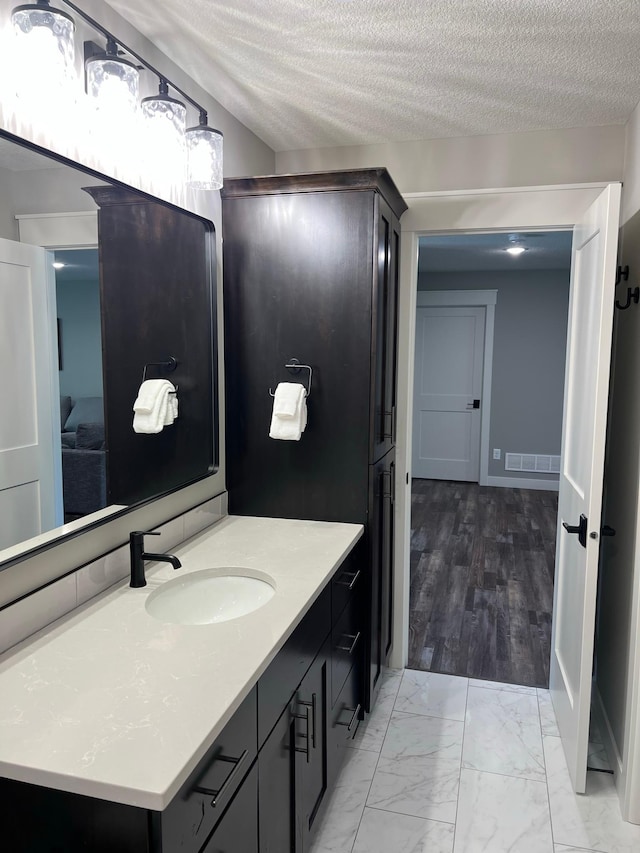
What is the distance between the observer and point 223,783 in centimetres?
115

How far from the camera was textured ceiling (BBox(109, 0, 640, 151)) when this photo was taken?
167 centimetres

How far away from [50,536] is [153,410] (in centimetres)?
54

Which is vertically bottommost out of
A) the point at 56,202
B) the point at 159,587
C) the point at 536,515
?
the point at 536,515

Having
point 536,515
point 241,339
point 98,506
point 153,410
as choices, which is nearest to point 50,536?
point 98,506

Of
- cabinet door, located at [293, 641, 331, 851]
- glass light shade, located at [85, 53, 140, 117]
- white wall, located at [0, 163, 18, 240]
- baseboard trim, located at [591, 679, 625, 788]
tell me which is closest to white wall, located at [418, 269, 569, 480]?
baseboard trim, located at [591, 679, 625, 788]

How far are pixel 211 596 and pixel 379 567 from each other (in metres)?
0.95

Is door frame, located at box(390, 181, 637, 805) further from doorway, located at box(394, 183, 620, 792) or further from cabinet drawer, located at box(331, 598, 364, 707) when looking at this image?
cabinet drawer, located at box(331, 598, 364, 707)

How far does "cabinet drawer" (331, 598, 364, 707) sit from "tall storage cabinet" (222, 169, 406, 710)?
8 cm

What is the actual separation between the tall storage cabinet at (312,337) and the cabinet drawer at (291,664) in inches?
21.5

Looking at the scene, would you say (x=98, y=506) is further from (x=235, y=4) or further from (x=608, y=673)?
(x=608, y=673)

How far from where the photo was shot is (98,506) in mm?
1646

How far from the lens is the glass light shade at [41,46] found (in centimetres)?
127

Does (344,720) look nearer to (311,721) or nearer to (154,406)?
(311,721)

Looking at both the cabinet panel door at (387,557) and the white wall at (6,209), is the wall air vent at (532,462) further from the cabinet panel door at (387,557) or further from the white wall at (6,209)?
the white wall at (6,209)
